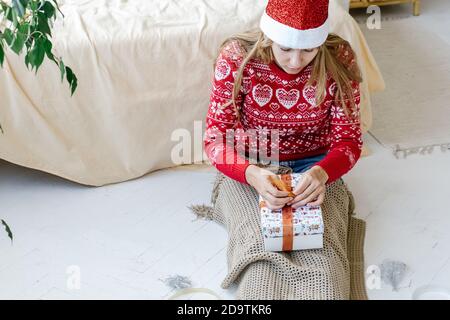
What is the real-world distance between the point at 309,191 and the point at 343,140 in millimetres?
189

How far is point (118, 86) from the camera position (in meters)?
1.85

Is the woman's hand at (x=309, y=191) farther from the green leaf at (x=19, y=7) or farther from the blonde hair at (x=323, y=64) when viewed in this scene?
the green leaf at (x=19, y=7)

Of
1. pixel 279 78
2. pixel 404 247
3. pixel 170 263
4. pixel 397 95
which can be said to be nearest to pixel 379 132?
pixel 397 95

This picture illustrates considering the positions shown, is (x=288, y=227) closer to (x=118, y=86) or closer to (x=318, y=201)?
(x=318, y=201)

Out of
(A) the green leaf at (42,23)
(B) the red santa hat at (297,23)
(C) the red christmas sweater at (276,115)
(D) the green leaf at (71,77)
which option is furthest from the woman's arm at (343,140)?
(A) the green leaf at (42,23)

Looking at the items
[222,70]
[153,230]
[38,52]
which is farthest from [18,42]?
[153,230]

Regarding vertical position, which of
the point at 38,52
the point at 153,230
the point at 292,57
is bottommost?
the point at 153,230

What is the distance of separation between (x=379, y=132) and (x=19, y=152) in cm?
114

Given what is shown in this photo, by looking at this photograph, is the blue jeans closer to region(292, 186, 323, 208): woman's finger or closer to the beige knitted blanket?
the beige knitted blanket

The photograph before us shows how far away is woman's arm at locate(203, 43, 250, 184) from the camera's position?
1.55 metres

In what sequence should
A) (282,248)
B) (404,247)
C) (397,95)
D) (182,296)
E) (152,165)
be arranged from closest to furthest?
1. (282,248)
2. (182,296)
3. (404,247)
4. (152,165)
5. (397,95)

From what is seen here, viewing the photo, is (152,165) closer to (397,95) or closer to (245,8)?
(245,8)

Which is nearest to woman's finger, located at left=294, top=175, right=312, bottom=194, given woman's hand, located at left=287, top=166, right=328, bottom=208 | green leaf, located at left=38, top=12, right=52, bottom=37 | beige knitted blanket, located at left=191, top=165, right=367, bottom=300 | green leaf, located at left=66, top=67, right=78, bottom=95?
woman's hand, located at left=287, top=166, right=328, bottom=208
